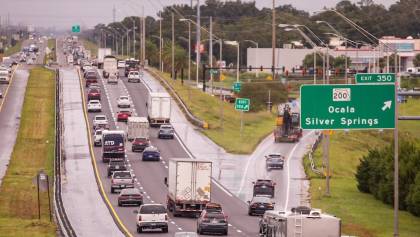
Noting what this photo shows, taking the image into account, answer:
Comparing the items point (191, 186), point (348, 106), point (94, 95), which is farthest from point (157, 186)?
point (94, 95)

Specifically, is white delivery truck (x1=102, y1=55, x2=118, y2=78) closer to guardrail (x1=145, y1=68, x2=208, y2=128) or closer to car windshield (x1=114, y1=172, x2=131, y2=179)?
→ guardrail (x1=145, y1=68, x2=208, y2=128)

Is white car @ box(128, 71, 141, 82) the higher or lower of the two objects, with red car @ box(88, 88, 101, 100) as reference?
higher

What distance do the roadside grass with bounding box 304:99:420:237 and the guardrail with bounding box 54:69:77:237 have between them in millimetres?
14363

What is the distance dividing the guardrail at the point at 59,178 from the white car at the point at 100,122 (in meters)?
3.37

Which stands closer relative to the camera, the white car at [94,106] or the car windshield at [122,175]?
the car windshield at [122,175]

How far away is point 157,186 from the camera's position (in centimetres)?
8588

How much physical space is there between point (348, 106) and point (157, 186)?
36.5 meters

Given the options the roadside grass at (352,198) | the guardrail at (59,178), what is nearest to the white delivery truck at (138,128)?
the guardrail at (59,178)

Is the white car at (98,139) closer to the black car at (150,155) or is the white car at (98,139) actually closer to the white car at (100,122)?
the white car at (100,122)

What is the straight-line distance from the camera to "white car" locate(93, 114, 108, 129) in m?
118

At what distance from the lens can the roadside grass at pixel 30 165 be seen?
208 ft

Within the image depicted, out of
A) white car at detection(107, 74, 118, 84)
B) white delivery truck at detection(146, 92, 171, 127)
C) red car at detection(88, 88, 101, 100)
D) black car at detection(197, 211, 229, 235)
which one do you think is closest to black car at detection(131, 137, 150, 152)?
white delivery truck at detection(146, 92, 171, 127)

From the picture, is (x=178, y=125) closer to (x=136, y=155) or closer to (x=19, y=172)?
(x=136, y=155)

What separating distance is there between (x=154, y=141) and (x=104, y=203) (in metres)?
38.5
